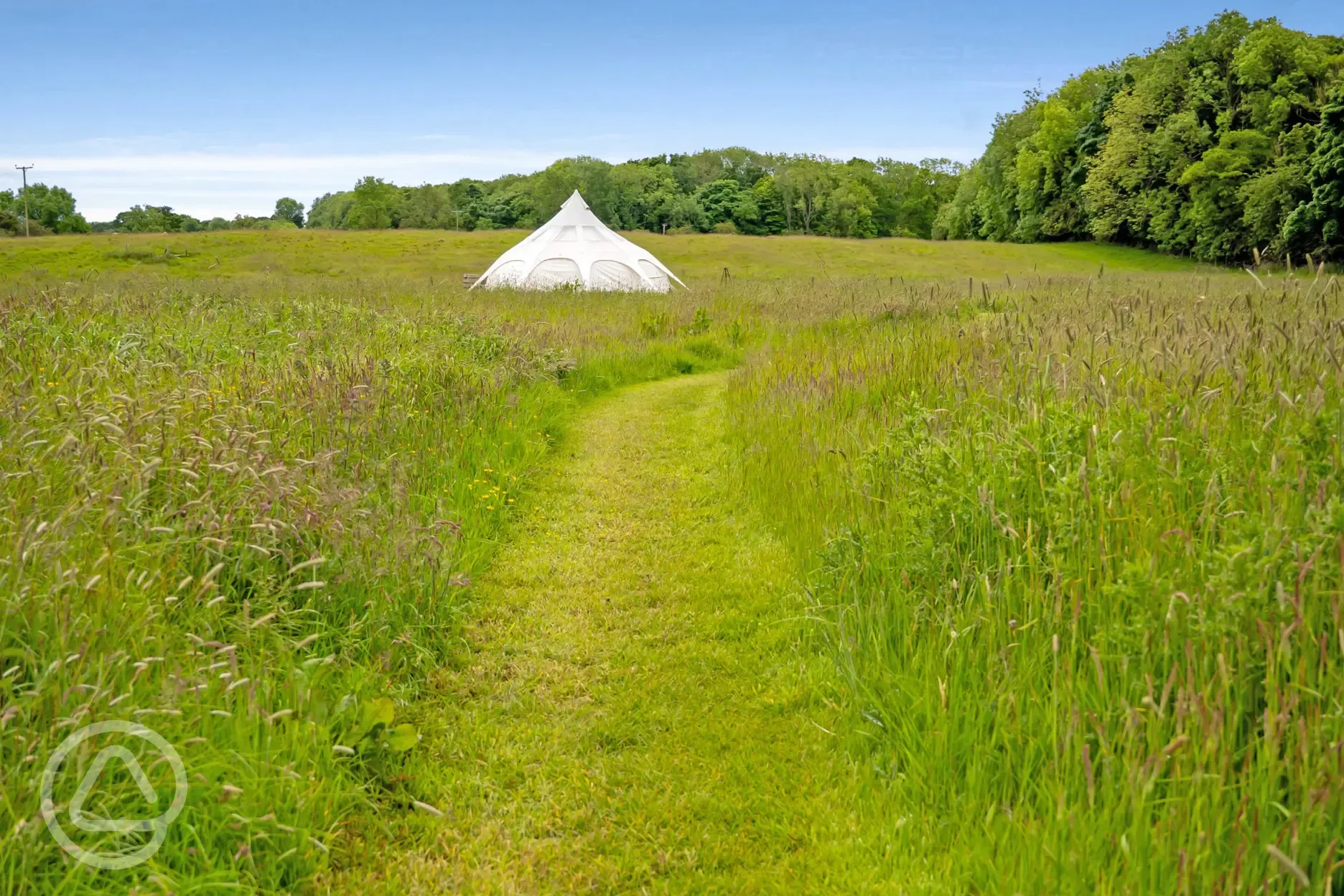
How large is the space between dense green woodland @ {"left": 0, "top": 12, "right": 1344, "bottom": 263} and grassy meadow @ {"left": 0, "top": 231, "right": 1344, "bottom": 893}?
6.58 meters

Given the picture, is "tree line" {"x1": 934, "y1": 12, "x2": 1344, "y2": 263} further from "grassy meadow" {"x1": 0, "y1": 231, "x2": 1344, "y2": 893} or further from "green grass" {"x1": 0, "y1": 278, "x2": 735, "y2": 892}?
"green grass" {"x1": 0, "y1": 278, "x2": 735, "y2": 892}

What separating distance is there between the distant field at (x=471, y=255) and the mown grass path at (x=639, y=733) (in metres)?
37.6

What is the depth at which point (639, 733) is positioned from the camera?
3.88 meters

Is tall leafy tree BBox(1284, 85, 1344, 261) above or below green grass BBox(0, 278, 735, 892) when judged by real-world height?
above

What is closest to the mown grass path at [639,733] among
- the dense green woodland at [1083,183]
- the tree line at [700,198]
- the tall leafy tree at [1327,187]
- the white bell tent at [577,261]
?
the dense green woodland at [1083,183]

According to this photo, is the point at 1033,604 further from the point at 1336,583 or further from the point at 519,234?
the point at 519,234

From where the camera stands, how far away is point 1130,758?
257 centimetres

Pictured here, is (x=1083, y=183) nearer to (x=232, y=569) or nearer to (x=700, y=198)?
(x=700, y=198)

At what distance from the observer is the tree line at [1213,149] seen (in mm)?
41156

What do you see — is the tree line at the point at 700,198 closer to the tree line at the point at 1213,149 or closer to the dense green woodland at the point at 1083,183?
the dense green woodland at the point at 1083,183

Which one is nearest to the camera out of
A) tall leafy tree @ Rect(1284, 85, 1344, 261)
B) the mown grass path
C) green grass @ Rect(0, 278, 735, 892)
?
green grass @ Rect(0, 278, 735, 892)

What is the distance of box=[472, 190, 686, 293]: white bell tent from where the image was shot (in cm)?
2700

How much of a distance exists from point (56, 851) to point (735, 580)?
3.74 metres

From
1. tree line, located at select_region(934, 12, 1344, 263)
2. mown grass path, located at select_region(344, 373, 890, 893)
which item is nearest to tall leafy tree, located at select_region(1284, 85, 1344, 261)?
tree line, located at select_region(934, 12, 1344, 263)
